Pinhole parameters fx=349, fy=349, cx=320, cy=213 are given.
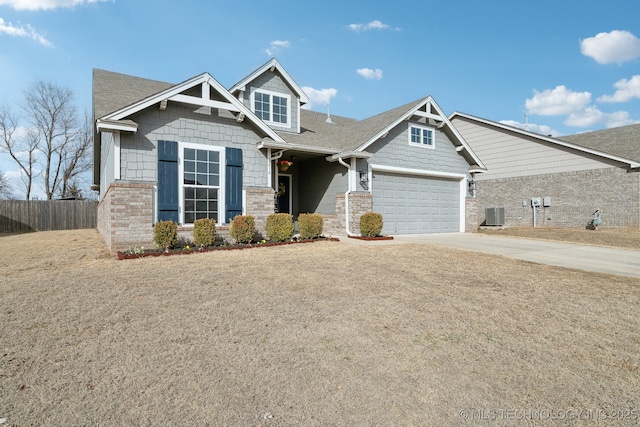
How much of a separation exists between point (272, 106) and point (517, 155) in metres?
13.2

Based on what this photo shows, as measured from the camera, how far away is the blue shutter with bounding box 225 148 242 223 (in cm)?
981

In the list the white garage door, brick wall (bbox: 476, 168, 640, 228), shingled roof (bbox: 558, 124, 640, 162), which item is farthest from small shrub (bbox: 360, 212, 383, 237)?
shingled roof (bbox: 558, 124, 640, 162)

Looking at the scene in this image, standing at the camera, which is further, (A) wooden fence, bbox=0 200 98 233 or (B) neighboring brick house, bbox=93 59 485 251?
(A) wooden fence, bbox=0 200 98 233

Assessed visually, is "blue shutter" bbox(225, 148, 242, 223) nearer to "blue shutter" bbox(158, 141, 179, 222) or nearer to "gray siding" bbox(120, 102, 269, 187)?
"gray siding" bbox(120, 102, 269, 187)

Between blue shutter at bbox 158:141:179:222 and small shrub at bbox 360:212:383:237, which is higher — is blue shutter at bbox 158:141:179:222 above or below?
above

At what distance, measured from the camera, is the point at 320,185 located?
44.5 feet

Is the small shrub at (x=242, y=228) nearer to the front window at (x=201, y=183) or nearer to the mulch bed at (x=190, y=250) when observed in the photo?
the mulch bed at (x=190, y=250)

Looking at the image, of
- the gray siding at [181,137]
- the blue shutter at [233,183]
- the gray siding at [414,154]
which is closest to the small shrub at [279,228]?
the blue shutter at [233,183]

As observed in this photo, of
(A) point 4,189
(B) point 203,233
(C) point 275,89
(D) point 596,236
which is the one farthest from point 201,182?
(A) point 4,189

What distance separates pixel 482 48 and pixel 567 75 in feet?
21.3

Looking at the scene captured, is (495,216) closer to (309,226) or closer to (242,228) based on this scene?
(309,226)

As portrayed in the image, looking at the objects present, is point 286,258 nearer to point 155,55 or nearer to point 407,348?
point 407,348

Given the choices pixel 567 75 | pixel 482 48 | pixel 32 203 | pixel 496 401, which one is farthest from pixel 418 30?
pixel 32 203

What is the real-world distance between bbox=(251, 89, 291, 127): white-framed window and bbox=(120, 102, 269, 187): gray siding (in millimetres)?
2392
